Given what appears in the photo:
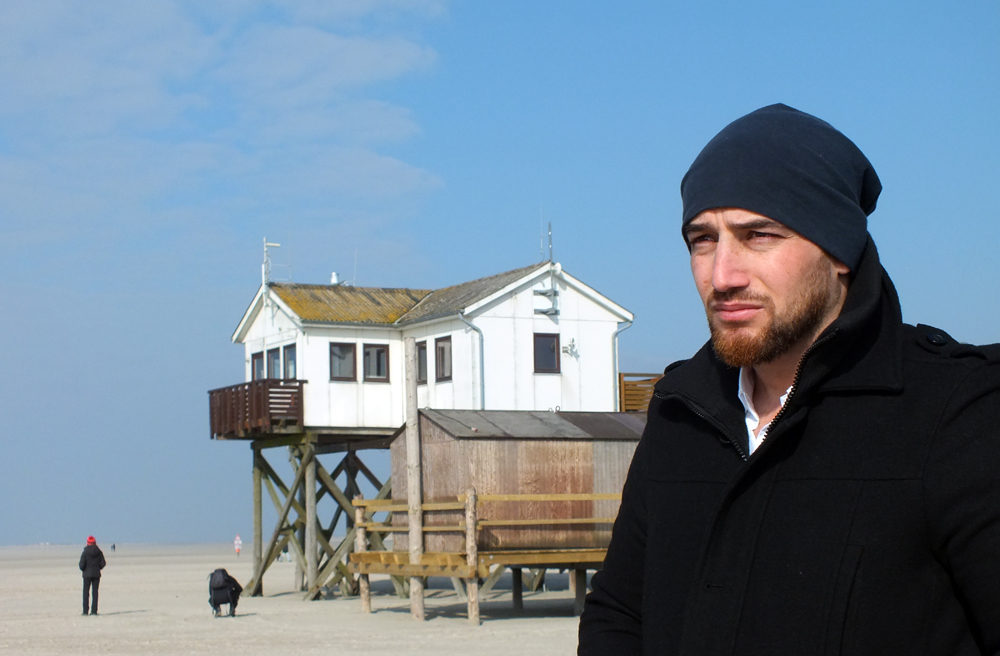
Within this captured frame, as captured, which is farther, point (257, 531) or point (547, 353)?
point (257, 531)

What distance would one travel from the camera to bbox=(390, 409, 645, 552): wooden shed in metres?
19.8

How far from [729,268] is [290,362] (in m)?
28.9

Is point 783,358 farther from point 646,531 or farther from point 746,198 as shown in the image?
point 646,531

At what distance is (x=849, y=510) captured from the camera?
70.7 inches

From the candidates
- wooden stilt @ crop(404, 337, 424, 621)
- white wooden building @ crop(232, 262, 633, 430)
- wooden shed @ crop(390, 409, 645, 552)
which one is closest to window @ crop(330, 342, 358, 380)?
white wooden building @ crop(232, 262, 633, 430)

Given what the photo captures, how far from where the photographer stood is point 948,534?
1.71 meters

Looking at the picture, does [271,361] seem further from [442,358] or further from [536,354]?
[536,354]

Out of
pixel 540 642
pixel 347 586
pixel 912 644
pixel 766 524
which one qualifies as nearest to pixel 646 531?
pixel 766 524

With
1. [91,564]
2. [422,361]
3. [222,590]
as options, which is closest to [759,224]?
[222,590]

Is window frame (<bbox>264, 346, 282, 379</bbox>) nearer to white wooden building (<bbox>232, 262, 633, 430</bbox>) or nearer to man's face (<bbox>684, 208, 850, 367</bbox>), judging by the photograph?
white wooden building (<bbox>232, 262, 633, 430</bbox>)

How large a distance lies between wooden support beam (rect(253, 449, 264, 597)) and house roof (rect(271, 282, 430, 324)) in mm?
4443

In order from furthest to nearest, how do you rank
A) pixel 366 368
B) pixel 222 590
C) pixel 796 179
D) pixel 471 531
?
pixel 366 368 → pixel 222 590 → pixel 471 531 → pixel 796 179

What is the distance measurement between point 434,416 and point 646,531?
60.4ft

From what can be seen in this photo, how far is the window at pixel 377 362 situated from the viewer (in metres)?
29.8
